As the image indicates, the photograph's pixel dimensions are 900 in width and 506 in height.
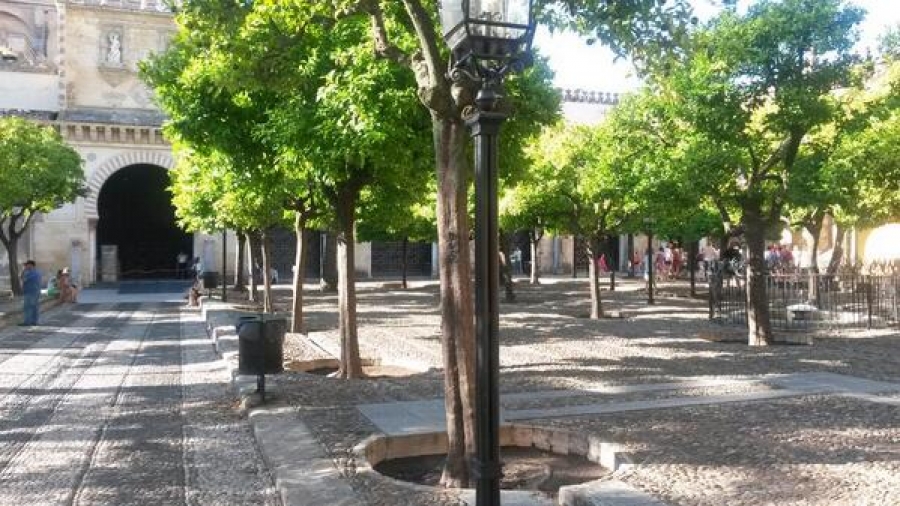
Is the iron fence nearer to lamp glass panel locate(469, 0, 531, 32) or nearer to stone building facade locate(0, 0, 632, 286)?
lamp glass panel locate(469, 0, 531, 32)

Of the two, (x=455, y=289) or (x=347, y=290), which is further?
(x=347, y=290)

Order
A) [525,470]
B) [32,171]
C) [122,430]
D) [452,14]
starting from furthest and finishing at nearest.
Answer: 1. [32,171]
2. [122,430]
3. [525,470]
4. [452,14]

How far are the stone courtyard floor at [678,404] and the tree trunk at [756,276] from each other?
2.05ft

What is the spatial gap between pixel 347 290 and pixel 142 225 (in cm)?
3459

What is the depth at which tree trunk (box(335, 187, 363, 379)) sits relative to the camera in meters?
10.1

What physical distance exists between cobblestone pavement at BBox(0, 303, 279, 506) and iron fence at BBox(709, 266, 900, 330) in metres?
11.2

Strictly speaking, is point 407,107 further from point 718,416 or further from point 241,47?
point 718,416

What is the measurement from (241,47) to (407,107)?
6.89 feet

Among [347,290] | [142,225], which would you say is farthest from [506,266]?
[142,225]

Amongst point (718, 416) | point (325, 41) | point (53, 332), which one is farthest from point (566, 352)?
point (53, 332)

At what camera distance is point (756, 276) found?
1334 cm

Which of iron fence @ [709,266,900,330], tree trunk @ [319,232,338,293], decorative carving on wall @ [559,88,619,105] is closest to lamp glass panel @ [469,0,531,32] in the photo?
iron fence @ [709,266,900,330]

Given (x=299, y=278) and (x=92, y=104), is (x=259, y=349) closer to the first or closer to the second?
(x=299, y=278)

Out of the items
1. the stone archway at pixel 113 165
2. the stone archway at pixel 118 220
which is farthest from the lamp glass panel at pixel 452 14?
the stone archway at pixel 113 165
